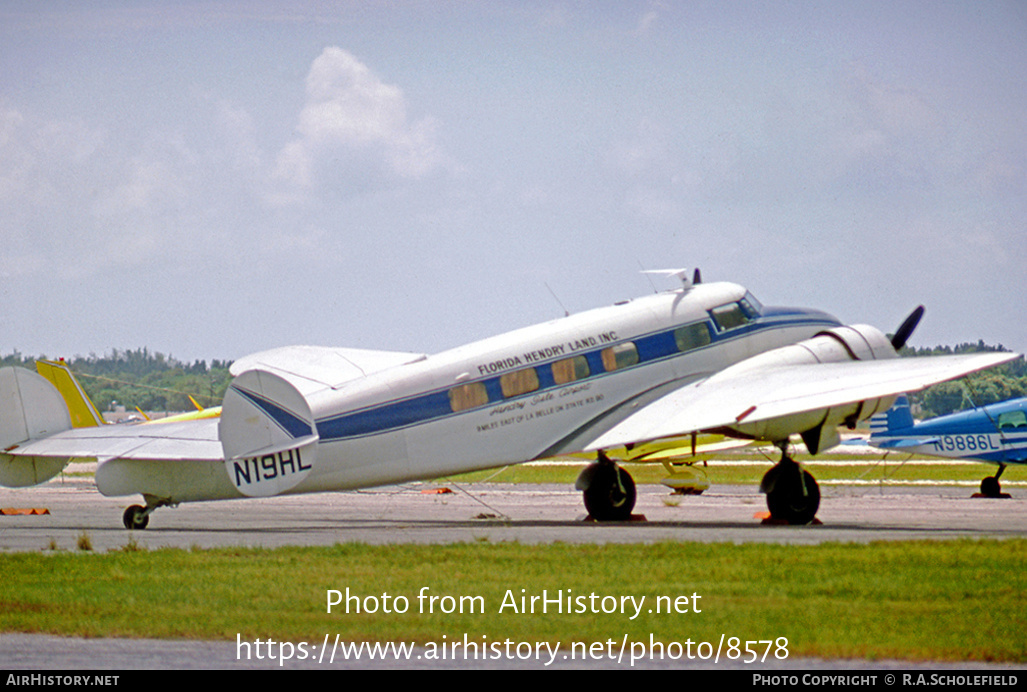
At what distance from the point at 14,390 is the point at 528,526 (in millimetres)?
11257

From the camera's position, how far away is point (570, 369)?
2559 cm

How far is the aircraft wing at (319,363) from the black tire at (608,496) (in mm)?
5254

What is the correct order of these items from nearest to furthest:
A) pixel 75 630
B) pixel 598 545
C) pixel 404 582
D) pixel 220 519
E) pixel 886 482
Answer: pixel 75 630 → pixel 404 582 → pixel 598 545 → pixel 220 519 → pixel 886 482

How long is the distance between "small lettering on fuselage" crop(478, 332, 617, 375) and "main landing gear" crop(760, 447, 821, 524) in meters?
4.28

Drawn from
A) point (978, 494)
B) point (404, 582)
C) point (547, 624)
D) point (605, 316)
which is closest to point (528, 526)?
point (605, 316)

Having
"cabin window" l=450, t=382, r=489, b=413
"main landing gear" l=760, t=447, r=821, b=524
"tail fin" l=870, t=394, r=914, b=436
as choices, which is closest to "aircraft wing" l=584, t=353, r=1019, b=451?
"main landing gear" l=760, t=447, r=821, b=524

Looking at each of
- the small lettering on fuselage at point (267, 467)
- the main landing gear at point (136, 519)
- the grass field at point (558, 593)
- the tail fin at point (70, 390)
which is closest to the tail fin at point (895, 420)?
the grass field at point (558, 593)

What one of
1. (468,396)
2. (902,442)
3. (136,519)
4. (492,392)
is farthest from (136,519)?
(902,442)

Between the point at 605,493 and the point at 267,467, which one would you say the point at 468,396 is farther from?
the point at 605,493

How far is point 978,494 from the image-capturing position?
40.8m

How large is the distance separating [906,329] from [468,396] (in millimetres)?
10256

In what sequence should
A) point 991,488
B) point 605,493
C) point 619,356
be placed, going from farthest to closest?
point 991,488, point 605,493, point 619,356
